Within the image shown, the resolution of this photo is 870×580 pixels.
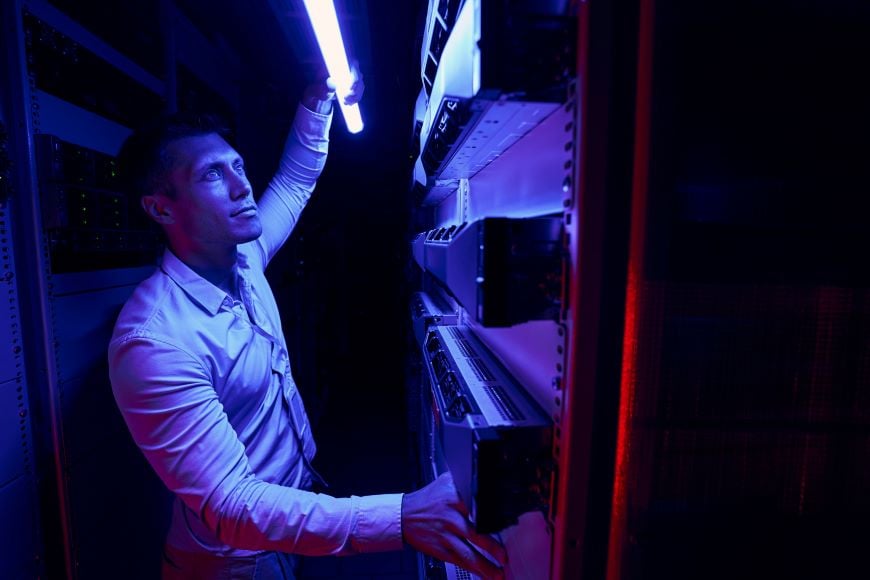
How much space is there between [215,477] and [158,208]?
3.53 ft

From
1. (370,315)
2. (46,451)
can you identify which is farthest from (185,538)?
(370,315)

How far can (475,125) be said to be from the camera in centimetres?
102

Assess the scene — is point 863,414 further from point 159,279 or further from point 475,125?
point 159,279

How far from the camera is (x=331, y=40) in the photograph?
162 cm

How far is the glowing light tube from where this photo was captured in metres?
1.38

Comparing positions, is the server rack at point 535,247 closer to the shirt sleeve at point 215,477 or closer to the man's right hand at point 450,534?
the man's right hand at point 450,534

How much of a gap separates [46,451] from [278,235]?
1396 mm

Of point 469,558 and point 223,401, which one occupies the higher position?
point 223,401

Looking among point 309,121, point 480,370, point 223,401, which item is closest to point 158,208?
point 223,401

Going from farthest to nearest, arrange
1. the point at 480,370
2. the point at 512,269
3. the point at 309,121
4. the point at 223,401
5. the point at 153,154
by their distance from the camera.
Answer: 1. the point at 309,121
2. the point at 153,154
3. the point at 223,401
4. the point at 480,370
5. the point at 512,269

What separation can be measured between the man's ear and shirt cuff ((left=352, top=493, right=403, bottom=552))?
4.32 feet

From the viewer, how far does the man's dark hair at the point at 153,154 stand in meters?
1.62

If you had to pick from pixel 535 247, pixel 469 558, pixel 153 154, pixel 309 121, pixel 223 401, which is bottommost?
pixel 469 558

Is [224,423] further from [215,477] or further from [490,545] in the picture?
[490,545]
